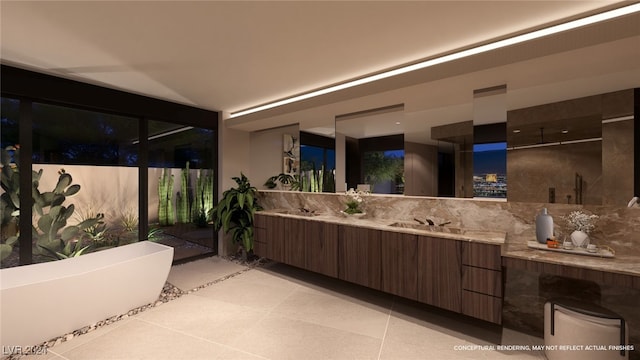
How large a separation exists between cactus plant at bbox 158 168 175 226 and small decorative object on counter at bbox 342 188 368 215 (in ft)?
9.67


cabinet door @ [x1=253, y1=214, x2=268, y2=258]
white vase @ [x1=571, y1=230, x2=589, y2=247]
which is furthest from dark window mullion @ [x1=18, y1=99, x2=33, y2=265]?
white vase @ [x1=571, y1=230, x2=589, y2=247]

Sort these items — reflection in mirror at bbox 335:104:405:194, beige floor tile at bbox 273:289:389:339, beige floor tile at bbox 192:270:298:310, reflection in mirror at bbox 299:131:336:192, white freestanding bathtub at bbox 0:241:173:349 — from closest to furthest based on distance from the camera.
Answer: white freestanding bathtub at bbox 0:241:173:349 → beige floor tile at bbox 273:289:389:339 → beige floor tile at bbox 192:270:298:310 → reflection in mirror at bbox 335:104:405:194 → reflection in mirror at bbox 299:131:336:192

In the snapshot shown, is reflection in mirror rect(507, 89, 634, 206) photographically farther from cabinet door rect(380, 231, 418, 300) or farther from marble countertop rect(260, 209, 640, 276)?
cabinet door rect(380, 231, 418, 300)

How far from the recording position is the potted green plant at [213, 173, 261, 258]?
13.8 feet

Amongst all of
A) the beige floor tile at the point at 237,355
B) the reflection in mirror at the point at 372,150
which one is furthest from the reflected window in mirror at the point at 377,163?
the beige floor tile at the point at 237,355

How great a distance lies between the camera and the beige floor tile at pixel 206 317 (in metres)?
2.40

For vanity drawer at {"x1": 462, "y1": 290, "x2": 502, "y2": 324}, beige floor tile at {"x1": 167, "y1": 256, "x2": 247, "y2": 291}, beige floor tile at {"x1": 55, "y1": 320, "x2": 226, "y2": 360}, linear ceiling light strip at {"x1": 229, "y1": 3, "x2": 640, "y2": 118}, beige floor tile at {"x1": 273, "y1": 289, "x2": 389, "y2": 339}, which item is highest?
linear ceiling light strip at {"x1": 229, "y1": 3, "x2": 640, "y2": 118}

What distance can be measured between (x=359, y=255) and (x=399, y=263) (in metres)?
0.48

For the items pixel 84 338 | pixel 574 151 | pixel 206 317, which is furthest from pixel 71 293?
pixel 574 151

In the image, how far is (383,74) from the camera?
280cm

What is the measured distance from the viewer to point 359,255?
2998 mm

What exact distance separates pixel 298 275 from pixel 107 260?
7.99 feet

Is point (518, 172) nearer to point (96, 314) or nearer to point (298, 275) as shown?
point (298, 275)

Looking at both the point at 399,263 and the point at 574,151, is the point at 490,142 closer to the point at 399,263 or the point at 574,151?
the point at 574,151
